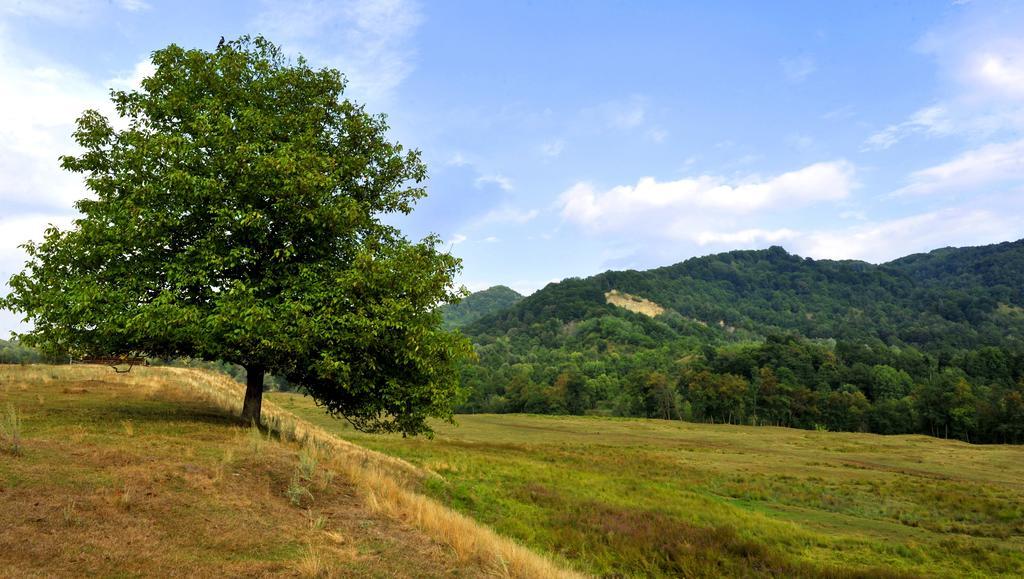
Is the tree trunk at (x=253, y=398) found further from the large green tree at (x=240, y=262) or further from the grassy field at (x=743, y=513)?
the grassy field at (x=743, y=513)

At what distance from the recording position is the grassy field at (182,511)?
7.63 meters

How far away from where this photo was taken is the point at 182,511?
963 centimetres

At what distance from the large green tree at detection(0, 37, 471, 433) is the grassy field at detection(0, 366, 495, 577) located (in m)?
2.95

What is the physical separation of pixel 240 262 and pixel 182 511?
31.1 feet

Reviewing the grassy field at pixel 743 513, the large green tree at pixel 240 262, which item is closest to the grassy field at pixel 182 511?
the large green tree at pixel 240 262

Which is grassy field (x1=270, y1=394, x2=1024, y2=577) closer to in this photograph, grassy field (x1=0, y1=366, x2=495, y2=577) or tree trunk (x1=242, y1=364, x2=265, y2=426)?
tree trunk (x1=242, y1=364, x2=265, y2=426)

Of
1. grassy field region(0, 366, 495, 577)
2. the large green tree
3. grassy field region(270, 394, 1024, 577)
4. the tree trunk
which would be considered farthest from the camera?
the tree trunk

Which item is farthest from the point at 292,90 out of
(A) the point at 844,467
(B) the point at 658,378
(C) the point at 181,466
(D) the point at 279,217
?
(B) the point at 658,378

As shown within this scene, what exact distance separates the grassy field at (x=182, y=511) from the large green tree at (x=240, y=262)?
2949 millimetres

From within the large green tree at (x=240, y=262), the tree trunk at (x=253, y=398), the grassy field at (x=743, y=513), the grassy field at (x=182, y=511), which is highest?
the large green tree at (x=240, y=262)

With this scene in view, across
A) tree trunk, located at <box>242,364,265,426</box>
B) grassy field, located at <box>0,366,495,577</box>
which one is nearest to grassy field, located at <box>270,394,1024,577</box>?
tree trunk, located at <box>242,364,265,426</box>

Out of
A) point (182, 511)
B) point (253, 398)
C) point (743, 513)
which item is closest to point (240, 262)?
point (253, 398)

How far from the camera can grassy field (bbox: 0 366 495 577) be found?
7.63m

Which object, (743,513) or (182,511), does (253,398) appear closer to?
(182,511)
